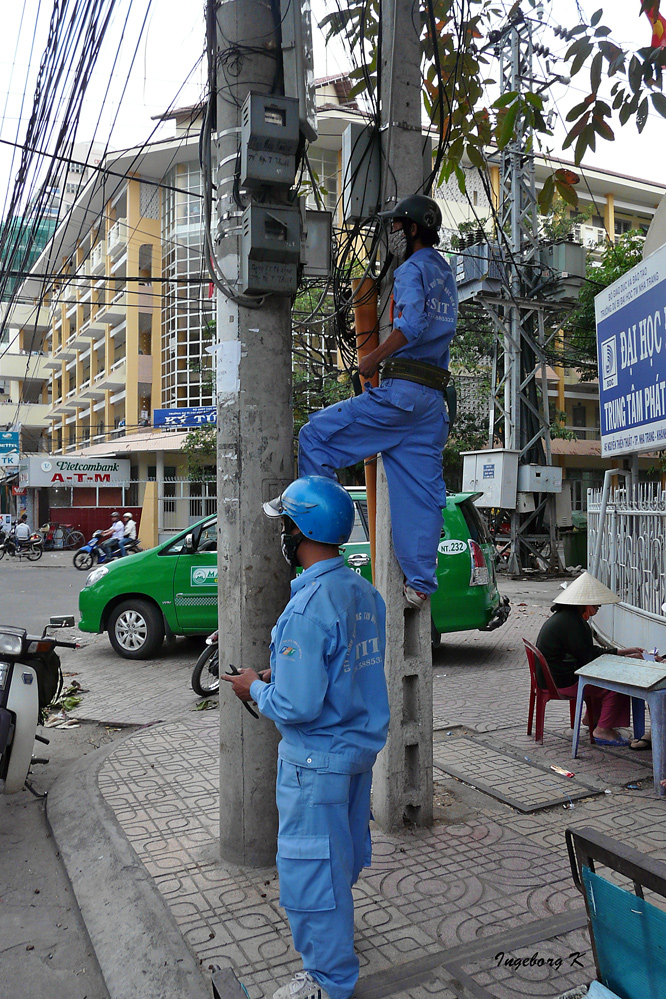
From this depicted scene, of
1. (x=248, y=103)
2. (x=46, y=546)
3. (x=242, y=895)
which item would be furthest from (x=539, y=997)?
(x=46, y=546)

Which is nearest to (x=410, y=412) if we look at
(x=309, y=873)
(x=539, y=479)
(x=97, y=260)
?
(x=309, y=873)

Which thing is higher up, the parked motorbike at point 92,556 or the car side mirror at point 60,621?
the car side mirror at point 60,621

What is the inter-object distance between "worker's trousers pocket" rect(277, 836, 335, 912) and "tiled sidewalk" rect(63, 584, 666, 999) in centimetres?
58

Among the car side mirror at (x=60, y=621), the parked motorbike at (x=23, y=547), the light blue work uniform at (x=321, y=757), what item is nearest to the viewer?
the light blue work uniform at (x=321, y=757)

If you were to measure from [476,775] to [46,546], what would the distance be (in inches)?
1173

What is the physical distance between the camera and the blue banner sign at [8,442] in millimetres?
29548

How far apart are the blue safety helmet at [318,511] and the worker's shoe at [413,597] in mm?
1326

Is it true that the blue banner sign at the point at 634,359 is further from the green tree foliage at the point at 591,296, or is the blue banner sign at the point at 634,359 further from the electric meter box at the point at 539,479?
the green tree foliage at the point at 591,296

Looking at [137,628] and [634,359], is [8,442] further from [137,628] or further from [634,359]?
[634,359]

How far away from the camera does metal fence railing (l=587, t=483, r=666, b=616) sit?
26.2ft

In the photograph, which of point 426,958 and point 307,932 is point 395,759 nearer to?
point 426,958

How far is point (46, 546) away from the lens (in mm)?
31859

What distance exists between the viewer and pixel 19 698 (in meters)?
4.62

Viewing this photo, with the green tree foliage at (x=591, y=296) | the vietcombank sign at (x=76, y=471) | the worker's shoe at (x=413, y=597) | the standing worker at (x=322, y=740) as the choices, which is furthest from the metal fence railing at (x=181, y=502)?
the standing worker at (x=322, y=740)
